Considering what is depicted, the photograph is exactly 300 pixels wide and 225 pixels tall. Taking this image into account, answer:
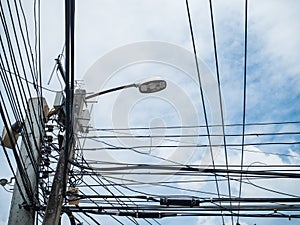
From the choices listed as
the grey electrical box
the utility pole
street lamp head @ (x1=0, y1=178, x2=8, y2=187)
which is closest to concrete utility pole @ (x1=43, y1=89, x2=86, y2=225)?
the utility pole

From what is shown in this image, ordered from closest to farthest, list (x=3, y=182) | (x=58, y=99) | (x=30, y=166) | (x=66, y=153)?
(x=66, y=153)
(x=30, y=166)
(x=3, y=182)
(x=58, y=99)

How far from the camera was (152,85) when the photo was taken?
5422mm

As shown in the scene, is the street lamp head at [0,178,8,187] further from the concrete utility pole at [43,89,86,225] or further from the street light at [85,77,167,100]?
the street light at [85,77,167,100]

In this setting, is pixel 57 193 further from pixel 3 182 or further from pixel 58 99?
pixel 58 99

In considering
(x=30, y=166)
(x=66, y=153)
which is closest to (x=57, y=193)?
(x=66, y=153)

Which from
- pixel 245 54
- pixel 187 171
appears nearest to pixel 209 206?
pixel 187 171

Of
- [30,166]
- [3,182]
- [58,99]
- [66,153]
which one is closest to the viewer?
[66,153]

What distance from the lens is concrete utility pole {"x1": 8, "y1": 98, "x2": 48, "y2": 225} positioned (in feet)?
16.4

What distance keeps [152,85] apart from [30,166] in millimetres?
1981

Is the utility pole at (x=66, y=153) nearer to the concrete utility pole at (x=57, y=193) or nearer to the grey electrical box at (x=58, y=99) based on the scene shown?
the concrete utility pole at (x=57, y=193)

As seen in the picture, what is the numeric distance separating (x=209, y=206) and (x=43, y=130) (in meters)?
2.64

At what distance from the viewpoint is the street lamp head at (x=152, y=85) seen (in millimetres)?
5356

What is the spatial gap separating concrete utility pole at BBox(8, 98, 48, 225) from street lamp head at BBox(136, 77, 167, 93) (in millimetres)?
1438

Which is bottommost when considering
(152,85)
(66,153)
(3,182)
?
(3,182)
